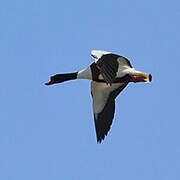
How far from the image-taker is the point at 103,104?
19.1m

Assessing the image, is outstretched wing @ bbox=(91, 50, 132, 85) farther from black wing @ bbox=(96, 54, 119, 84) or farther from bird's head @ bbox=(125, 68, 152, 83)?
bird's head @ bbox=(125, 68, 152, 83)

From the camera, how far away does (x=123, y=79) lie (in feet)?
58.6

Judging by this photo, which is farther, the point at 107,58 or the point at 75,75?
the point at 75,75

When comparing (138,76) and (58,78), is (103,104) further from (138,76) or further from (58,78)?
(138,76)

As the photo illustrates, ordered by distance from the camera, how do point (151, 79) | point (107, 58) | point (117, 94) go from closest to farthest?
point (107, 58) → point (151, 79) → point (117, 94)

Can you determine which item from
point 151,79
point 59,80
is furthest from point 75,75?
point 151,79

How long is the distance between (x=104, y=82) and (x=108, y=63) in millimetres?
2089

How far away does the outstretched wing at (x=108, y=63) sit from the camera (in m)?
15.8

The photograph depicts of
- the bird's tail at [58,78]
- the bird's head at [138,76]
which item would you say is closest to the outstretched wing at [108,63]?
the bird's head at [138,76]

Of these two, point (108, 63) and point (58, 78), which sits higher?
point (58, 78)

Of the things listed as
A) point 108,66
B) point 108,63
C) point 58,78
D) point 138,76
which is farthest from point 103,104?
point 108,66

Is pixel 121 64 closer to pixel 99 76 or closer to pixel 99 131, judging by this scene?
pixel 99 76

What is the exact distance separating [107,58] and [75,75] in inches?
91.4

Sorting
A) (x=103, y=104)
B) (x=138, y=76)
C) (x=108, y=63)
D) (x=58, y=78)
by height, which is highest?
(x=58, y=78)
